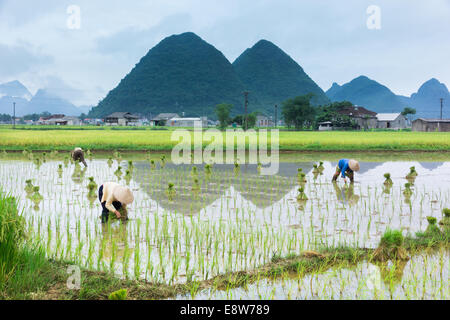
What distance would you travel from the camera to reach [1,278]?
3895 mm

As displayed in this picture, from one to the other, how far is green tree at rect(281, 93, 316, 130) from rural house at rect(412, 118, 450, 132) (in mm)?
16808

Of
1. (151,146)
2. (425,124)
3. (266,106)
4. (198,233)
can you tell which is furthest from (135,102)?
(198,233)

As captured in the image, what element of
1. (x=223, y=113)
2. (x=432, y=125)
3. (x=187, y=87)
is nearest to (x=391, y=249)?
(x=223, y=113)

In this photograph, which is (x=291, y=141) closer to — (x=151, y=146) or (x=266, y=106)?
(x=151, y=146)

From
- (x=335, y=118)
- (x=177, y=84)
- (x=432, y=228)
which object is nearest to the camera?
(x=432, y=228)

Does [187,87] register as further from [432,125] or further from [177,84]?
[432,125]

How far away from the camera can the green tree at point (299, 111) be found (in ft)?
212

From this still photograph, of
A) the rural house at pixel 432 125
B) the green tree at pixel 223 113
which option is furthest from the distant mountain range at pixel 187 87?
the rural house at pixel 432 125

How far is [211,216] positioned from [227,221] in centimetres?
50

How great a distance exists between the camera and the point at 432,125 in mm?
56250

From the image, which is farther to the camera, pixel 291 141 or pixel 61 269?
pixel 291 141

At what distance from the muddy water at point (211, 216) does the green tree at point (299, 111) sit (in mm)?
50540
